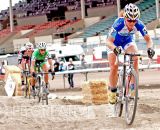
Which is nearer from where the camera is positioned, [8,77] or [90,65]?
→ [8,77]

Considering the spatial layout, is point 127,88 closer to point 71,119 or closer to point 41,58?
point 71,119

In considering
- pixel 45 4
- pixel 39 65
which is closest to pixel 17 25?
pixel 45 4

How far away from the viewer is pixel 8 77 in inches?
815

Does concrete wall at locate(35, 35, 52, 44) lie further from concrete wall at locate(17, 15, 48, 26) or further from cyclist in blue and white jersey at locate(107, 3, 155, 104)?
cyclist in blue and white jersey at locate(107, 3, 155, 104)

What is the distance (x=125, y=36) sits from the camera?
8.51 meters

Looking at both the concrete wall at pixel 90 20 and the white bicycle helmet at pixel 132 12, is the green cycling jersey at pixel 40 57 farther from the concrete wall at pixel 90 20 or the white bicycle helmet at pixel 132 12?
the concrete wall at pixel 90 20

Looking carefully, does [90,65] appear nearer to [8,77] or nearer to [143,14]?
[8,77]

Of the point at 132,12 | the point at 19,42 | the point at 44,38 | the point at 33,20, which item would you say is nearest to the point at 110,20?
the point at 44,38

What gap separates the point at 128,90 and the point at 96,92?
20.0 ft

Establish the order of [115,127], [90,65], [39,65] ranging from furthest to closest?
[90,65] → [39,65] → [115,127]

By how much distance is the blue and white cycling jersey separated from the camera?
8.24 m

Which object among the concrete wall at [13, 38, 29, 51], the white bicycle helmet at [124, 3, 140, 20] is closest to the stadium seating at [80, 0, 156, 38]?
the concrete wall at [13, 38, 29, 51]

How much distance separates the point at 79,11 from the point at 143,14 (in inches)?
432

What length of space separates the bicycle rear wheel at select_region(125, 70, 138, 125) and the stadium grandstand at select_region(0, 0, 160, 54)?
106 ft
